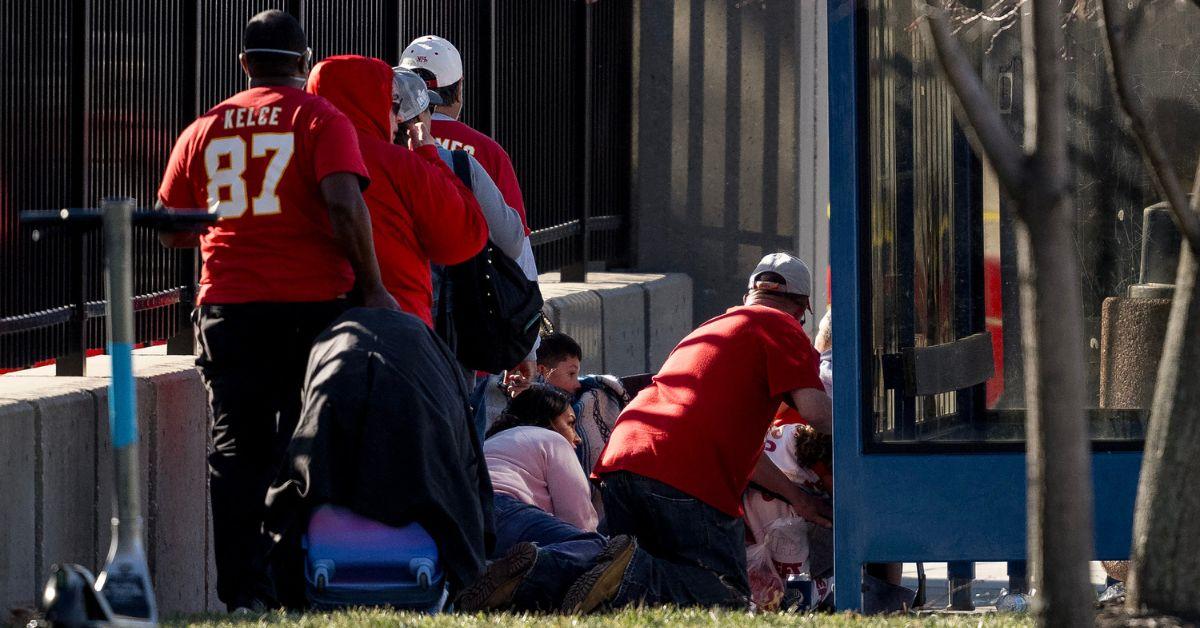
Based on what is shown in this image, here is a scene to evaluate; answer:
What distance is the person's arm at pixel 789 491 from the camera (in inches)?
267

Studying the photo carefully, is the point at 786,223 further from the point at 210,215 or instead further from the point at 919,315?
the point at 210,215

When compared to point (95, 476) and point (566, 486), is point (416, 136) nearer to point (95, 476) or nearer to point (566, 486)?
point (566, 486)

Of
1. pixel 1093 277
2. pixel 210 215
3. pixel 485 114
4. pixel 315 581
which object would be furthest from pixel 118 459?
pixel 485 114

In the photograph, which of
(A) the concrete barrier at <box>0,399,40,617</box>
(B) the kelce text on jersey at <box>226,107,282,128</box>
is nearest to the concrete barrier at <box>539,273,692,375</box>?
Answer: (B) the kelce text on jersey at <box>226,107,282,128</box>

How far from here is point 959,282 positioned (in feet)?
18.9

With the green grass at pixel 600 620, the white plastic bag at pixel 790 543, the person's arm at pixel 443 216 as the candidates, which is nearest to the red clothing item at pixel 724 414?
the white plastic bag at pixel 790 543

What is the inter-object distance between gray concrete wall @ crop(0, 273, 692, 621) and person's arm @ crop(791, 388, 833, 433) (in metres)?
2.01

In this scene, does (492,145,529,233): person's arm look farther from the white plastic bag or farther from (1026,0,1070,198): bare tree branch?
(1026,0,1070,198): bare tree branch

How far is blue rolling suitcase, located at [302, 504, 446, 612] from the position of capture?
4883mm

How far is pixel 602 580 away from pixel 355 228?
4.29 feet

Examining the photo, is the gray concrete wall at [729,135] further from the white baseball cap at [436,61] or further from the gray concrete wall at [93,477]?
the gray concrete wall at [93,477]

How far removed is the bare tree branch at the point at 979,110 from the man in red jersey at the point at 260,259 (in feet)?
7.23

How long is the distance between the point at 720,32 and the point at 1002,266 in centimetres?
701

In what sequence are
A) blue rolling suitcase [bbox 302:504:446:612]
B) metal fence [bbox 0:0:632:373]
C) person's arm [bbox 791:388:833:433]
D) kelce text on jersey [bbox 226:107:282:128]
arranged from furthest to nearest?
person's arm [bbox 791:388:833:433] < metal fence [bbox 0:0:632:373] < kelce text on jersey [bbox 226:107:282:128] < blue rolling suitcase [bbox 302:504:446:612]
